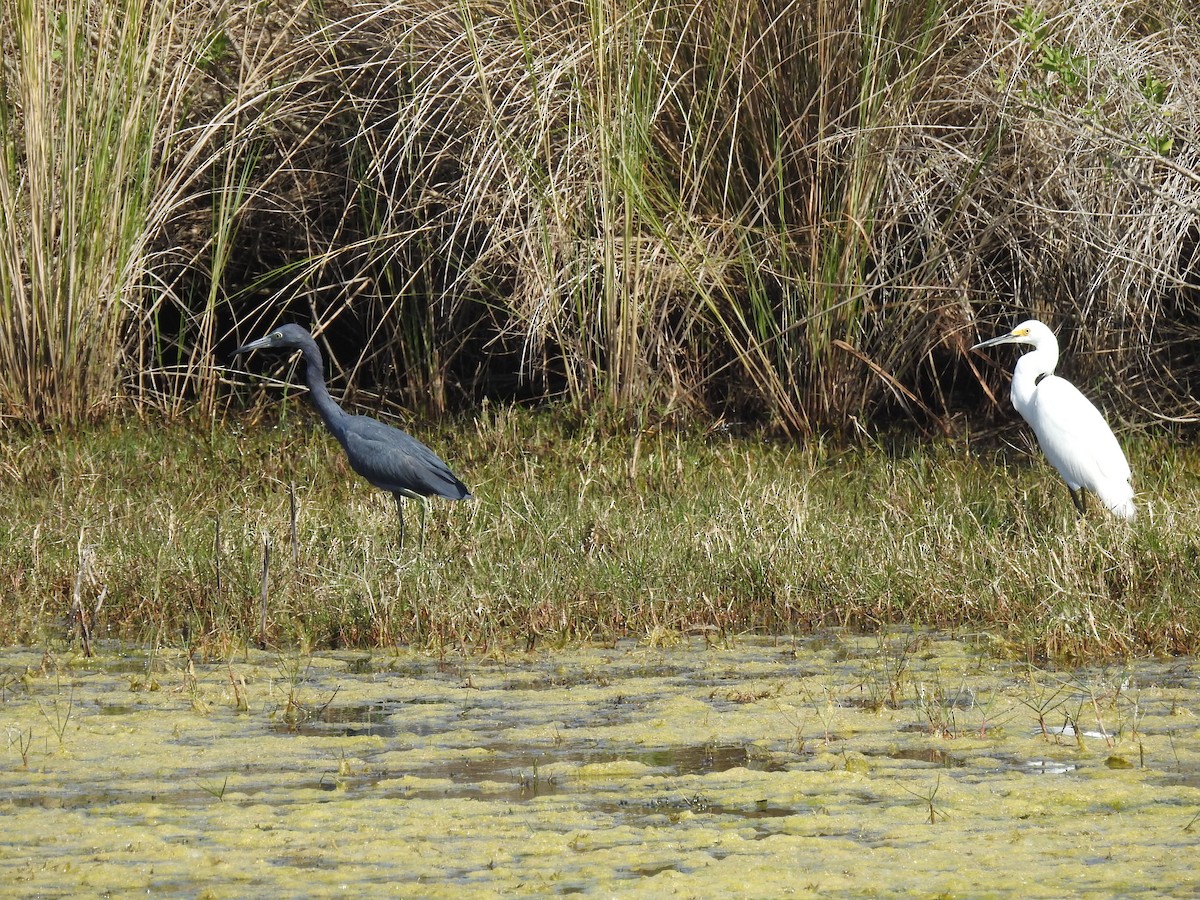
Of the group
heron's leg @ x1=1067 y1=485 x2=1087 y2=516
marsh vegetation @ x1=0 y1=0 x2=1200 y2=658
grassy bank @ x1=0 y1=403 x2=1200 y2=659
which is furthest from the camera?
marsh vegetation @ x1=0 y1=0 x2=1200 y2=658

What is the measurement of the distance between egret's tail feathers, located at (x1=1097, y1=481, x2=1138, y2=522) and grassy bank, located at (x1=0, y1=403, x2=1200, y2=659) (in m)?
0.10

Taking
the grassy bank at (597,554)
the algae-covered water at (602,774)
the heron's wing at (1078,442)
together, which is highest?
the heron's wing at (1078,442)

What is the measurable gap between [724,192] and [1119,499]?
11.1 feet

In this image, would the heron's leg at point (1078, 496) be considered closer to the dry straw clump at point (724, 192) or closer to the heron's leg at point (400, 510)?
the dry straw clump at point (724, 192)

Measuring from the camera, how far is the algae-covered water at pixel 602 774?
339 centimetres

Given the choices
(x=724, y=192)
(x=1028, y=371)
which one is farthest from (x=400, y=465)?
(x=724, y=192)

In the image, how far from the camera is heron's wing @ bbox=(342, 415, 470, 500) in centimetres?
688

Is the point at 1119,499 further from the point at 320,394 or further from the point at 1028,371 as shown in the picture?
the point at 320,394

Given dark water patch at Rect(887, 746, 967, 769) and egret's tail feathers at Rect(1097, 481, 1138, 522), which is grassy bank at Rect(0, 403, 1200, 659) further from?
dark water patch at Rect(887, 746, 967, 769)

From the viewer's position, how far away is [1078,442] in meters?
7.18

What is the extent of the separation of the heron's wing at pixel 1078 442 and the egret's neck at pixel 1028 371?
272mm

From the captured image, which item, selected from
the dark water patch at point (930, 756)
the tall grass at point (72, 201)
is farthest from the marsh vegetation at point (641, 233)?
the dark water patch at point (930, 756)

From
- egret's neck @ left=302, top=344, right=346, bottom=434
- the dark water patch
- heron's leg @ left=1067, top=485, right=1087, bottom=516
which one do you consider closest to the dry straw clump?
egret's neck @ left=302, top=344, right=346, bottom=434

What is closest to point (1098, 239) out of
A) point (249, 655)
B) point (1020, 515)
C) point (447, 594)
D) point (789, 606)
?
point (1020, 515)
